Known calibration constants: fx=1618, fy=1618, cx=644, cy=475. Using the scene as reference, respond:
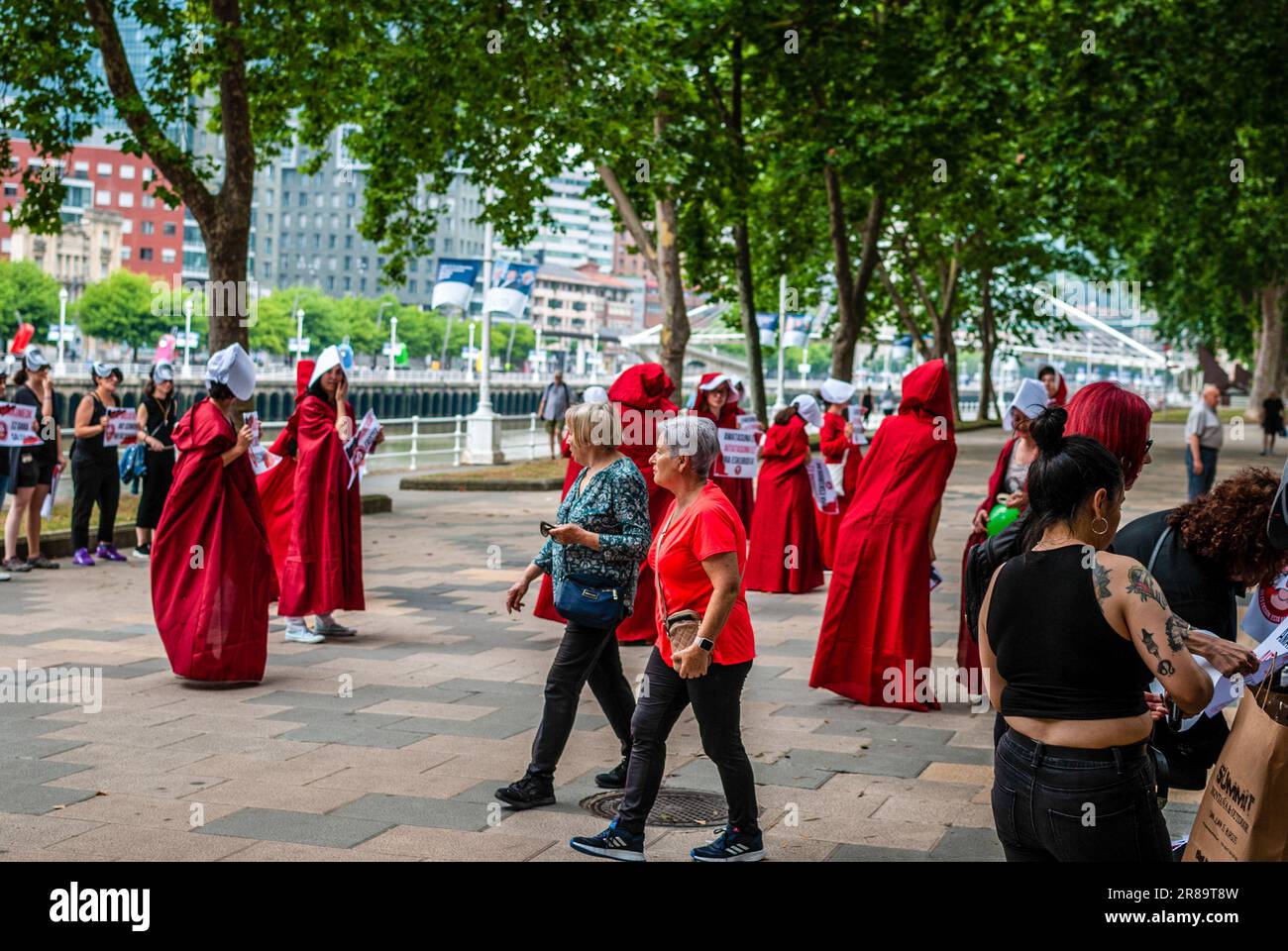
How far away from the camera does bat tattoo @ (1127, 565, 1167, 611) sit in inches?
135

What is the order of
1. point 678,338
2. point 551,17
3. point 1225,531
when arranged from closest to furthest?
point 1225,531
point 551,17
point 678,338

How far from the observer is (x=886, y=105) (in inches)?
981

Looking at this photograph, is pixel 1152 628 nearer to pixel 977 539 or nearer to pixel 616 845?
pixel 616 845

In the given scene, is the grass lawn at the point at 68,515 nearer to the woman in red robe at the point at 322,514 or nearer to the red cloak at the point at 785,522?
the woman in red robe at the point at 322,514

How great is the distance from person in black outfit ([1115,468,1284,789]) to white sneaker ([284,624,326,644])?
22.1ft

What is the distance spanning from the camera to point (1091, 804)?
3498 millimetres

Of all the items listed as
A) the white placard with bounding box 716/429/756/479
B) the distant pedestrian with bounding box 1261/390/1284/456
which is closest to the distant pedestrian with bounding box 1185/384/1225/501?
the white placard with bounding box 716/429/756/479

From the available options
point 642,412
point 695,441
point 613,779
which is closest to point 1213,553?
point 695,441

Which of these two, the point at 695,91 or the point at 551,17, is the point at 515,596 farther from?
the point at 695,91

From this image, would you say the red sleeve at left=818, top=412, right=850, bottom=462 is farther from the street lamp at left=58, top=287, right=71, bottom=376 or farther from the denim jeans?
the street lamp at left=58, top=287, right=71, bottom=376

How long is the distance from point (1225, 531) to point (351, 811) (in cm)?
335

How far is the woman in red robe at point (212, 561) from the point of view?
27.6 ft
